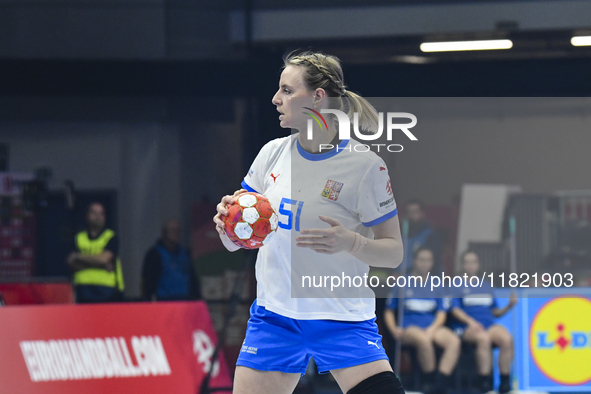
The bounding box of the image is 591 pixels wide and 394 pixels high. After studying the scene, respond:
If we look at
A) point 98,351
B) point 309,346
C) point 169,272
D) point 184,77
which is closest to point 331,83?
point 309,346

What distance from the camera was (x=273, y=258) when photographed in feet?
9.21

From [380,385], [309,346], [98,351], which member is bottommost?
[98,351]

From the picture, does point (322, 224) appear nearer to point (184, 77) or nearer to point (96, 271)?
point (96, 271)

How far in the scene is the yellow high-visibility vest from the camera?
7230 mm

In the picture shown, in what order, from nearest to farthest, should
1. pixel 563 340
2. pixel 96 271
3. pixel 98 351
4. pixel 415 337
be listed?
pixel 98 351 < pixel 563 340 < pixel 415 337 < pixel 96 271

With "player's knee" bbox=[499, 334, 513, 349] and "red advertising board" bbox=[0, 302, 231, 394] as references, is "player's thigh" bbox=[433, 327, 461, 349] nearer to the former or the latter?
"player's knee" bbox=[499, 334, 513, 349]

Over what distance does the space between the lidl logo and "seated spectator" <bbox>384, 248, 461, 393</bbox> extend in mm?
753

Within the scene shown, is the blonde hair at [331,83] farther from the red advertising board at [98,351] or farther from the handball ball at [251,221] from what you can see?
the red advertising board at [98,351]

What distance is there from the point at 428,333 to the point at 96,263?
330 cm

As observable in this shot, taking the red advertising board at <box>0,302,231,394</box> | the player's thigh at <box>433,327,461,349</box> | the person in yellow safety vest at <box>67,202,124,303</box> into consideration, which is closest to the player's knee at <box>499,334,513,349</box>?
the player's thigh at <box>433,327,461,349</box>

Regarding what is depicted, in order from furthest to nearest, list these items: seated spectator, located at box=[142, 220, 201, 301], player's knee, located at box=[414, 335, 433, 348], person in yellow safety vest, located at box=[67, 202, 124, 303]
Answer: seated spectator, located at box=[142, 220, 201, 301] < person in yellow safety vest, located at box=[67, 202, 124, 303] < player's knee, located at box=[414, 335, 433, 348]

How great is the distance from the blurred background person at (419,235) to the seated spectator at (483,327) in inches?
13.2

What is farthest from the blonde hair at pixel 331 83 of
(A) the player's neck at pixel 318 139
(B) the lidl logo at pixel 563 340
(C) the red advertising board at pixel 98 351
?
(B) the lidl logo at pixel 563 340

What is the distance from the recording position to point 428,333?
669 centimetres
